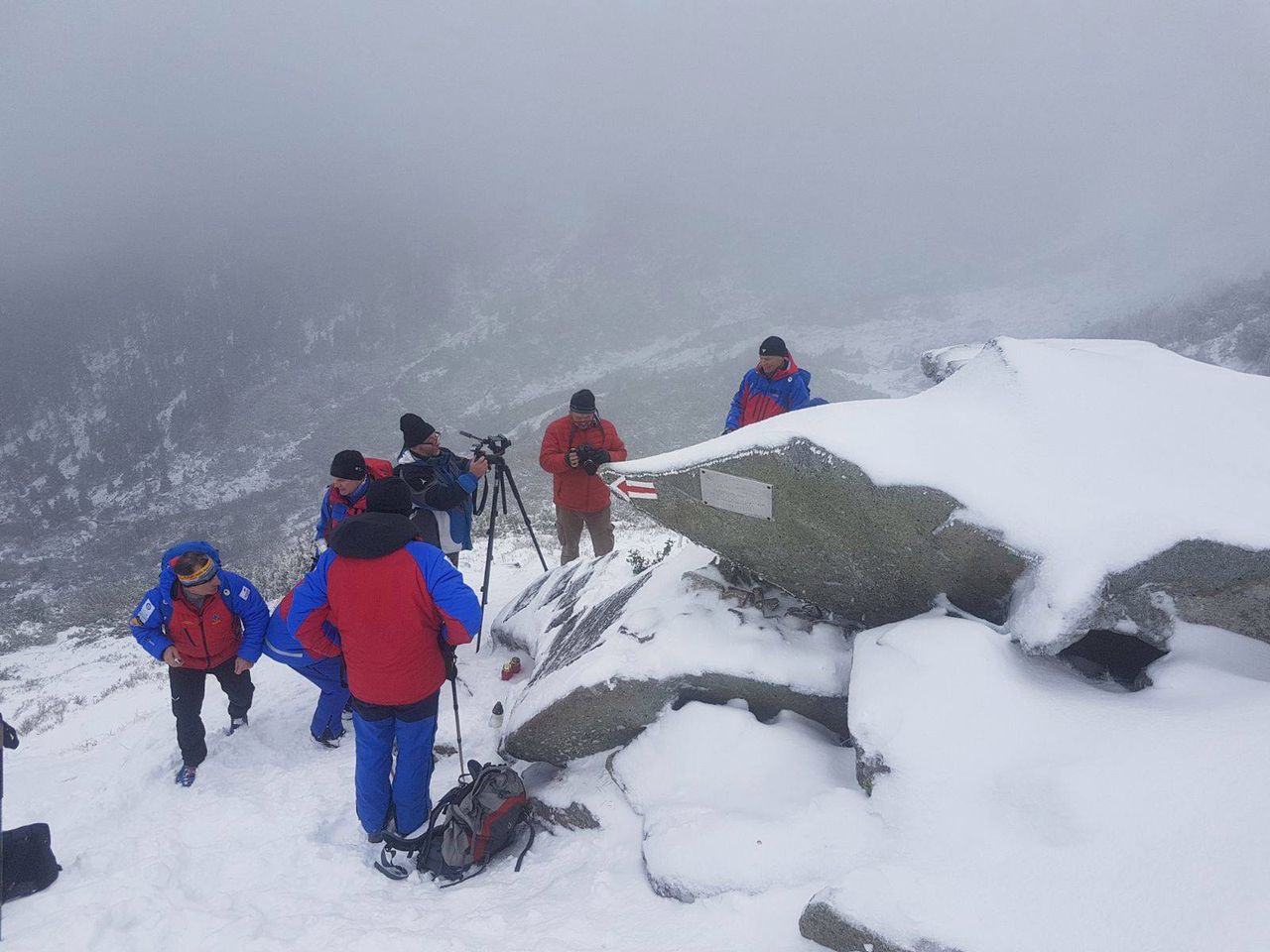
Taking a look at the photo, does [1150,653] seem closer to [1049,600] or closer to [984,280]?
[1049,600]

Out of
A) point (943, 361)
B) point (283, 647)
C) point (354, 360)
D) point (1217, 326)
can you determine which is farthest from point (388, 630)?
point (354, 360)

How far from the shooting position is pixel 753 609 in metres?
5.09

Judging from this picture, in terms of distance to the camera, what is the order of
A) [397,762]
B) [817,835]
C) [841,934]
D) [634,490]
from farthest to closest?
[634,490] < [397,762] < [817,835] < [841,934]

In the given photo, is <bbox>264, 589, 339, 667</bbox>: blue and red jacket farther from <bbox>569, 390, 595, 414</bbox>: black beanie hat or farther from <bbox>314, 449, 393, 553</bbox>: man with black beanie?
<bbox>569, 390, 595, 414</bbox>: black beanie hat

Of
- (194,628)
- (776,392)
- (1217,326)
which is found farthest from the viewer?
(1217,326)

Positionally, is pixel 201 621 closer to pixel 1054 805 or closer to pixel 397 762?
pixel 397 762

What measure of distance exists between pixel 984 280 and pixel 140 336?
125 metres

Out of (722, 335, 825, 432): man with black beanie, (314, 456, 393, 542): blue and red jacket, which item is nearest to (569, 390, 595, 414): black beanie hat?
(722, 335, 825, 432): man with black beanie

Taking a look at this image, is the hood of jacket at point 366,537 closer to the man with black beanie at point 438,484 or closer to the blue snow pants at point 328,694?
the blue snow pants at point 328,694

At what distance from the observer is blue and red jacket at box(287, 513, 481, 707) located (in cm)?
443

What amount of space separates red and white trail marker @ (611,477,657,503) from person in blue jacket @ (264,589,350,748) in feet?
9.94

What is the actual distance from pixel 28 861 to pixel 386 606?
2.93m

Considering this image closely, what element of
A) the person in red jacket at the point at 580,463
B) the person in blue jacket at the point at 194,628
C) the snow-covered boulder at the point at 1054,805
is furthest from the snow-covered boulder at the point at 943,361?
the person in blue jacket at the point at 194,628

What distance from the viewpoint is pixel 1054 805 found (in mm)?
2891
